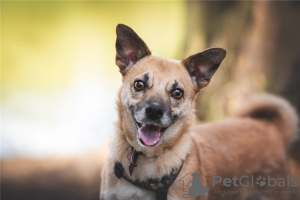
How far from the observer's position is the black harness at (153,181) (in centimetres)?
266

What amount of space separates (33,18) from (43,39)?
54cm

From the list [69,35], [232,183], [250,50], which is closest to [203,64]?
[232,183]

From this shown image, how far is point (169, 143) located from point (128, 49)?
984 millimetres

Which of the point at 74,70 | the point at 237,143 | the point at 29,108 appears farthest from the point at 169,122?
the point at 74,70

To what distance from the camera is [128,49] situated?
301 cm

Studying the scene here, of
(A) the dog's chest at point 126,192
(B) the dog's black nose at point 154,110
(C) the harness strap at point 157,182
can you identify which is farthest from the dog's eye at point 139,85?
(A) the dog's chest at point 126,192

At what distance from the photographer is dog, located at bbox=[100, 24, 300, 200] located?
2672mm

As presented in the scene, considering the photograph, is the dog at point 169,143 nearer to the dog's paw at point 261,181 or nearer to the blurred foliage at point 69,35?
the dog's paw at point 261,181

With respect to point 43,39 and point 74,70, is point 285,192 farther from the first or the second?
point 43,39

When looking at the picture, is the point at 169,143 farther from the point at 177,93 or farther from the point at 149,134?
the point at 177,93

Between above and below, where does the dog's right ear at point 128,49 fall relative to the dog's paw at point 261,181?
above

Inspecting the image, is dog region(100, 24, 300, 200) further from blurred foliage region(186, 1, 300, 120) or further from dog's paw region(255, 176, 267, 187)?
blurred foliage region(186, 1, 300, 120)

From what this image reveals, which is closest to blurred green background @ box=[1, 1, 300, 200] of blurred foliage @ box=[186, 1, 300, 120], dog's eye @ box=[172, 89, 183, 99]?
blurred foliage @ box=[186, 1, 300, 120]

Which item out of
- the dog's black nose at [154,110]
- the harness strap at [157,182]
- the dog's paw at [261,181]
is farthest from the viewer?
the dog's paw at [261,181]
